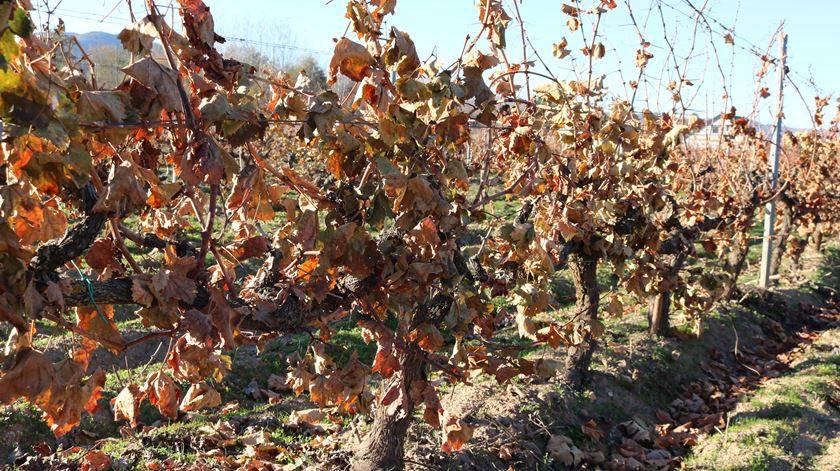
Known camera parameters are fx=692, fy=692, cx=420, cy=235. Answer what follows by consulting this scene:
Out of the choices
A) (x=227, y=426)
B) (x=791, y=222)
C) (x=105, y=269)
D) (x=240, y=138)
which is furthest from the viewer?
→ (x=791, y=222)

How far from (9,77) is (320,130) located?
1051 millimetres

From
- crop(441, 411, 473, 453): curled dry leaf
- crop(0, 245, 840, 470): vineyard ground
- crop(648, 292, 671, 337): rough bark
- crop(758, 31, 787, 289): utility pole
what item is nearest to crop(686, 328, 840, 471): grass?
crop(0, 245, 840, 470): vineyard ground

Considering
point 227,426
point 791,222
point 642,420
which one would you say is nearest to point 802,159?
point 791,222

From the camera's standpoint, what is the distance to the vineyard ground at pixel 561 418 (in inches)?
183

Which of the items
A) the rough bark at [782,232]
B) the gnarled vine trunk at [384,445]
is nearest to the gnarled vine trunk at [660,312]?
the rough bark at [782,232]

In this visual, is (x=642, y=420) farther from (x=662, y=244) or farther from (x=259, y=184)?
(x=259, y=184)

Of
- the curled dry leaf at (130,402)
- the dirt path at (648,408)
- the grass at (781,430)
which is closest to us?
the curled dry leaf at (130,402)

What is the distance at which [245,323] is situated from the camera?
2.67m

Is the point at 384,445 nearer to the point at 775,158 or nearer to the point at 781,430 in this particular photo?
the point at 781,430

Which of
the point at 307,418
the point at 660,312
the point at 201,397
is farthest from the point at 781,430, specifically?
the point at 201,397

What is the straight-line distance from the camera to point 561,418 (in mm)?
5809

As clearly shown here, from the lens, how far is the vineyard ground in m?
4.66

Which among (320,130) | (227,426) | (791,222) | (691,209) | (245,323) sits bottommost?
(227,426)

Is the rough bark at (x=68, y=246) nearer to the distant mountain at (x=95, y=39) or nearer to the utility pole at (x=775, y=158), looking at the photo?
the distant mountain at (x=95, y=39)
